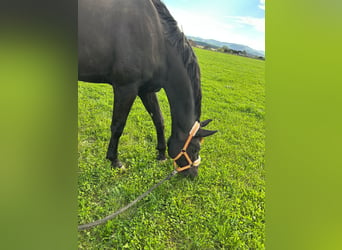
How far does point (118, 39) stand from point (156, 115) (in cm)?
52

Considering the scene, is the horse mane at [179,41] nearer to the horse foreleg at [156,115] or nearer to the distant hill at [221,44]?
the distant hill at [221,44]

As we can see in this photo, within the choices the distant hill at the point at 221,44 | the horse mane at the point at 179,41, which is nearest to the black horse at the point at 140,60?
the horse mane at the point at 179,41

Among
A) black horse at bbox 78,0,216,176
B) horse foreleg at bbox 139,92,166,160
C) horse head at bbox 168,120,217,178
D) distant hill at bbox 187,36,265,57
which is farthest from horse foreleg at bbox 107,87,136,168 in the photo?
distant hill at bbox 187,36,265,57

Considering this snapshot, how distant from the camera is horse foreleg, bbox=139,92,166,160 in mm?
1524

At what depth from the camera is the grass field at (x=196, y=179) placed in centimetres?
125

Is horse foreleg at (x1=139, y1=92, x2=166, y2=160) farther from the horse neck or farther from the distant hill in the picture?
the distant hill

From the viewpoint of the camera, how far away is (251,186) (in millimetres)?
1421

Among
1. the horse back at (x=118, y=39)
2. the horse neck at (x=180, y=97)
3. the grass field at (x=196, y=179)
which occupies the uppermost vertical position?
the horse back at (x=118, y=39)

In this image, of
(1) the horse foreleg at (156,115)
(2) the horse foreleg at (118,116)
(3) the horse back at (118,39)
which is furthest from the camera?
(1) the horse foreleg at (156,115)

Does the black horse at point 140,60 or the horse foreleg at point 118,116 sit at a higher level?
the black horse at point 140,60

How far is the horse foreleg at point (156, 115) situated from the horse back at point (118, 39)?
22 cm

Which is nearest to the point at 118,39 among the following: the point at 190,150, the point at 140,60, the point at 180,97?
the point at 140,60
